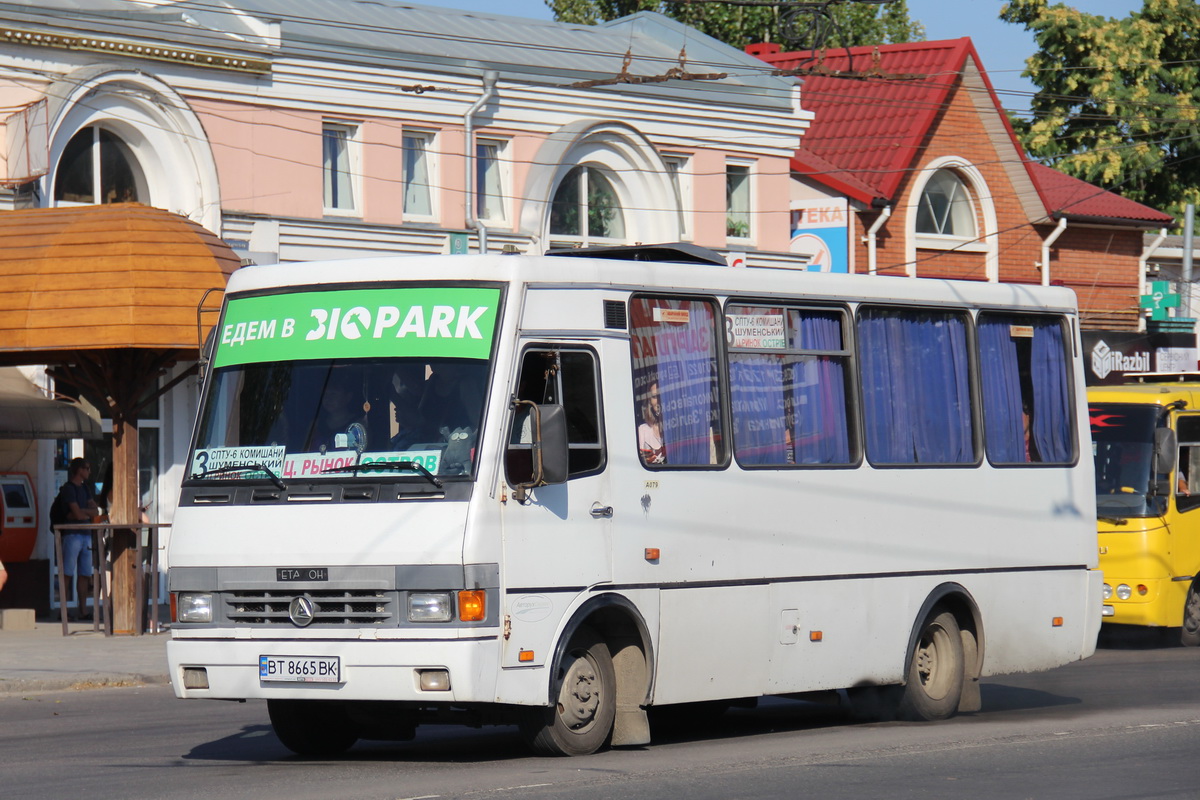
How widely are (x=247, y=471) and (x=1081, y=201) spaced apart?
103ft

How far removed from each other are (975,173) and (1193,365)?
7.89 metres

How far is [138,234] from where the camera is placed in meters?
20.2

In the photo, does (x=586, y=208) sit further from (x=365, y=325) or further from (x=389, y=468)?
(x=389, y=468)

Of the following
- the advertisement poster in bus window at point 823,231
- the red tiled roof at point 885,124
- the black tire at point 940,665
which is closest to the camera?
Answer: the black tire at point 940,665

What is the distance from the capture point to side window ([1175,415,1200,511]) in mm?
19548

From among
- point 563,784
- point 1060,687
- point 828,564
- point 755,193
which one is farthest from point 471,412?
point 755,193

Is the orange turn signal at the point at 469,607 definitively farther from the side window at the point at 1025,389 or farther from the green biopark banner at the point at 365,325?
the side window at the point at 1025,389

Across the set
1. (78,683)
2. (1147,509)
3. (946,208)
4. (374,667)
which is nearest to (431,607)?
(374,667)

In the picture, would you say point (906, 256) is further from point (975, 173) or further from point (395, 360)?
point (395, 360)

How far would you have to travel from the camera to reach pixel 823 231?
116 feet

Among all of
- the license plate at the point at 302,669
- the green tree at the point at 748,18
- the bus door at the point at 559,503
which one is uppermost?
the green tree at the point at 748,18

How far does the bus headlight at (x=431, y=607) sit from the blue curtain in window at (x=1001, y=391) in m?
5.12

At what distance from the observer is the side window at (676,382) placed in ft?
36.8

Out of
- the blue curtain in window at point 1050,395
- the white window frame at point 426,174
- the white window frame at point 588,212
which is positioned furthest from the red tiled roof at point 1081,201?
the blue curtain in window at point 1050,395
